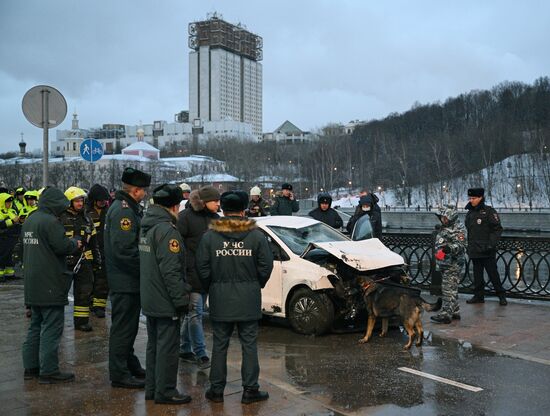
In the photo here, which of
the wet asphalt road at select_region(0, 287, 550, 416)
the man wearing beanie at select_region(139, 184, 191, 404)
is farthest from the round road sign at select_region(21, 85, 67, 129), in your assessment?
the man wearing beanie at select_region(139, 184, 191, 404)

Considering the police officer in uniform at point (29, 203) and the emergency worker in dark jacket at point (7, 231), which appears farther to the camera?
the emergency worker in dark jacket at point (7, 231)

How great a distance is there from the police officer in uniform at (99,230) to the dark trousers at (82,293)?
697mm

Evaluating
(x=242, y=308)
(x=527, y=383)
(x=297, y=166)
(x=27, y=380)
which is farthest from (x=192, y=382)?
(x=297, y=166)

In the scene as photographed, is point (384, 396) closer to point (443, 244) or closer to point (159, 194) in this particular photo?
point (159, 194)

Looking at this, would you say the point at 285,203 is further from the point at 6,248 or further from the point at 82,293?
the point at 6,248

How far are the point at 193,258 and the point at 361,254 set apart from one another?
2.45 m

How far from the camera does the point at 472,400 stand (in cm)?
555

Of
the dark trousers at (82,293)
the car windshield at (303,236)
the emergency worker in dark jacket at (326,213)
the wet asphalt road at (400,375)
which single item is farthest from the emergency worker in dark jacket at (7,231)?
the wet asphalt road at (400,375)

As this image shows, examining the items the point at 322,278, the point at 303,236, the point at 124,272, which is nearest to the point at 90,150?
the point at 303,236

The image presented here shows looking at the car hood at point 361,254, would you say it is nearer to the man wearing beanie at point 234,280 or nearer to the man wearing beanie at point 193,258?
the man wearing beanie at point 193,258

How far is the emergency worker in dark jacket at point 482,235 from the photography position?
33.1 feet

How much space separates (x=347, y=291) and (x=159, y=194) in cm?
350

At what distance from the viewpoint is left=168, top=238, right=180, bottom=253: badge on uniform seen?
5.11 meters

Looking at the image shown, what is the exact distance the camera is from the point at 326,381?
6.11 metres
